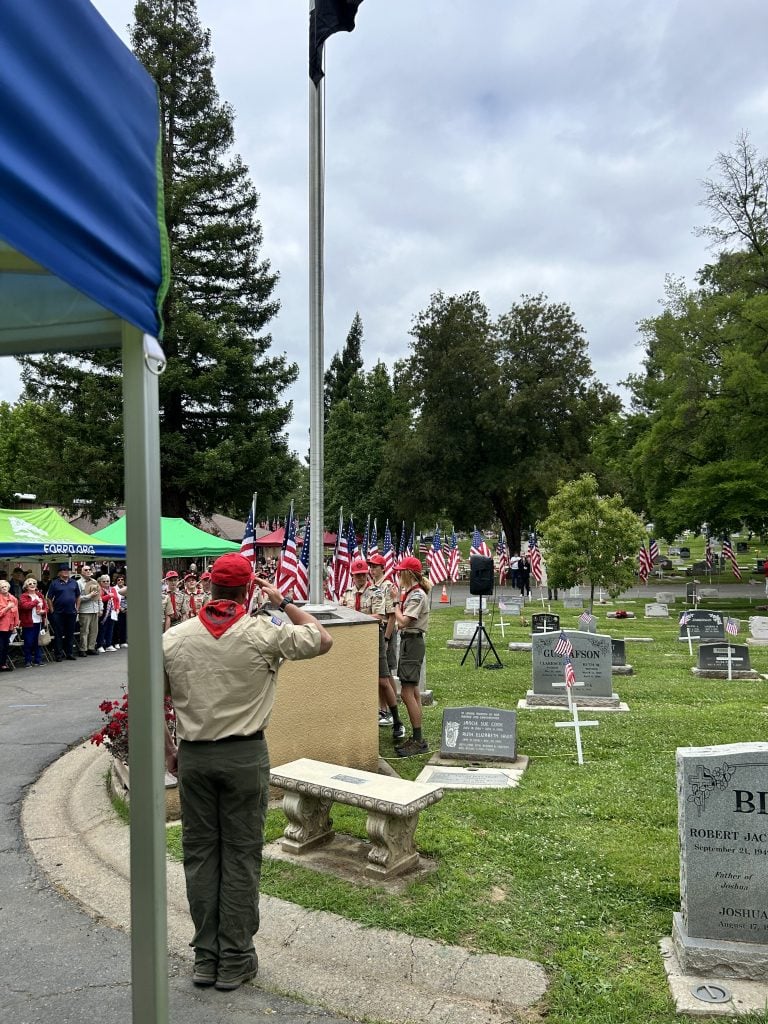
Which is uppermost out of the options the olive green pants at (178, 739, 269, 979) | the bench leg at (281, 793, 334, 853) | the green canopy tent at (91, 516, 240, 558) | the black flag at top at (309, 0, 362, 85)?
the black flag at top at (309, 0, 362, 85)

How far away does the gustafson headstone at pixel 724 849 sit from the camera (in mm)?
4219

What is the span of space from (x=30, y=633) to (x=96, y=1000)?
14.9 meters

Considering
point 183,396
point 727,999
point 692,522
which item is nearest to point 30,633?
point 727,999

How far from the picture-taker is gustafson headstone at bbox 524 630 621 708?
38.6 feet

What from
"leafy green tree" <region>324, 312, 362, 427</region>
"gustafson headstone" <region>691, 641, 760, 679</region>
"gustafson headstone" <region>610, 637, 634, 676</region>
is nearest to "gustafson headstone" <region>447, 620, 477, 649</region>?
"gustafson headstone" <region>610, 637, 634, 676</region>

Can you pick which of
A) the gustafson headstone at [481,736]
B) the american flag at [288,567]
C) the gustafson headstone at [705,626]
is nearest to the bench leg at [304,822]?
the gustafson headstone at [481,736]

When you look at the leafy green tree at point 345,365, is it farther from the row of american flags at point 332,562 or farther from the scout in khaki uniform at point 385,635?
the scout in khaki uniform at point 385,635

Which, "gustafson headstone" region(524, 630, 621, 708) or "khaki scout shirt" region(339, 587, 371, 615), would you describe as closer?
"khaki scout shirt" region(339, 587, 371, 615)

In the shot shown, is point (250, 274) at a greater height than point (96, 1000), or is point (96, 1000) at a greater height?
point (250, 274)

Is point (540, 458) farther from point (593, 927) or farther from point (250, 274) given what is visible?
point (593, 927)

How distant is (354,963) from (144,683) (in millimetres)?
2854

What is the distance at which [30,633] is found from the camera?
17.4m

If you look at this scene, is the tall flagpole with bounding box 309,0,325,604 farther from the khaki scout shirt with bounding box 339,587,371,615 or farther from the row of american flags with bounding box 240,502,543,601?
the khaki scout shirt with bounding box 339,587,371,615

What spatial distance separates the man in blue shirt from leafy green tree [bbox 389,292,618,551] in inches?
1145
